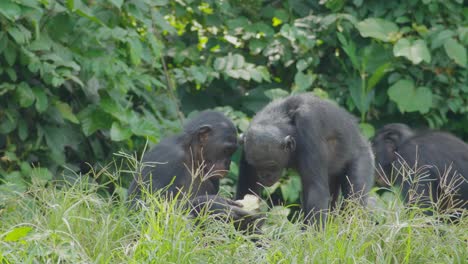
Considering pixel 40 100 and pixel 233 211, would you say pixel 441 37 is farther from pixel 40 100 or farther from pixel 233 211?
pixel 233 211

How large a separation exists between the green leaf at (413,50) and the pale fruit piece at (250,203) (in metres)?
Answer: 3.62

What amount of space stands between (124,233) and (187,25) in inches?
213

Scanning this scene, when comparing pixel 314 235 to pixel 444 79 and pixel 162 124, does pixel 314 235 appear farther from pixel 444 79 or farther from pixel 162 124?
pixel 444 79

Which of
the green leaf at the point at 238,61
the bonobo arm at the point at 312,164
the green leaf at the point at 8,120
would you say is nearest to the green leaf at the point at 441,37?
the green leaf at the point at 238,61

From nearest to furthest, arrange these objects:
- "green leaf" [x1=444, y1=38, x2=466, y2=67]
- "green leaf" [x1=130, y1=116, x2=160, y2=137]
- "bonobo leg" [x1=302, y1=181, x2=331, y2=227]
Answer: "bonobo leg" [x1=302, y1=181, x2=331, y2=227], "green leaf" [x1=130, y1=116, x2=160, y2=137], "green leaf" [x1=444, y1=38, x2=466, y2=67]

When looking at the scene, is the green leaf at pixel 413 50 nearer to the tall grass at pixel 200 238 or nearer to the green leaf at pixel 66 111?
the green leaf at pixel 66 111

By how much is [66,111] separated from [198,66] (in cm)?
218

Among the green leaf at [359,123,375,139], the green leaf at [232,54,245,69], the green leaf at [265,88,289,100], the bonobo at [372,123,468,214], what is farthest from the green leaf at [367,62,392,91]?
the bonobo at [372,123,468,214]

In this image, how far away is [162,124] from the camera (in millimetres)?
8719

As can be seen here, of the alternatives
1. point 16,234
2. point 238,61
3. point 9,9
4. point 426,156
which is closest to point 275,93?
point 238,61

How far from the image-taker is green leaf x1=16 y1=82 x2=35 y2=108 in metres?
7.74

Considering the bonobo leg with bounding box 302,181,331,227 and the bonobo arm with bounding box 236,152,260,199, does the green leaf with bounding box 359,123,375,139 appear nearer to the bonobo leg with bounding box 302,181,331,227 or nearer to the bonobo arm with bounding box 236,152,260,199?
the bonobo arm with bounding box 236,152,260,199

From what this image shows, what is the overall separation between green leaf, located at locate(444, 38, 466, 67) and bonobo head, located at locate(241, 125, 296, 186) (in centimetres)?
343

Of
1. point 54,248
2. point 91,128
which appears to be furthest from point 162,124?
point 54,248
